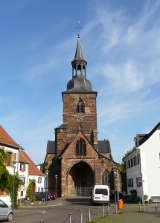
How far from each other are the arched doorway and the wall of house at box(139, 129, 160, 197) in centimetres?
1565

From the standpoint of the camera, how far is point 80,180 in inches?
1829

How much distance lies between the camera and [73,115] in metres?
50.5

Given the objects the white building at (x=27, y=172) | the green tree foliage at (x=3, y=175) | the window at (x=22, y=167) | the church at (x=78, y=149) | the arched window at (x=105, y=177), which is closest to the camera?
the green tree foliage at (x=3, y=175)

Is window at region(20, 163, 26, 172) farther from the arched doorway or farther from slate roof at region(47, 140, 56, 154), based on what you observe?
slate roof at region(47, 140, 56, 154)

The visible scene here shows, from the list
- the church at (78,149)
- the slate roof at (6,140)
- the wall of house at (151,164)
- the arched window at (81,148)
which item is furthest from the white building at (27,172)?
the wall of house at (151,164)

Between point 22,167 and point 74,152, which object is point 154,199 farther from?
point 74,152

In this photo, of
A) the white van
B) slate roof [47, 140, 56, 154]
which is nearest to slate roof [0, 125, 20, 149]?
the white van

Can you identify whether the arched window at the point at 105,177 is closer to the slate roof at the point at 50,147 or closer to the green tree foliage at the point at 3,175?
the slate roof at the point at 50,147

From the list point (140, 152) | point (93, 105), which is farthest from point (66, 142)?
point (140, 152)

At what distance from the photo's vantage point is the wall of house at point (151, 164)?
27.7 m

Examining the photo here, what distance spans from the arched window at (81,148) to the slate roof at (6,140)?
688 inches

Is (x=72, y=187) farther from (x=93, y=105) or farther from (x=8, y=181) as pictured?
(x=8, y=181)

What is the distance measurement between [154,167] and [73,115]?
81.3 ft

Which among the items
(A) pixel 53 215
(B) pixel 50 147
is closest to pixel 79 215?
(A) pixel 53 215
